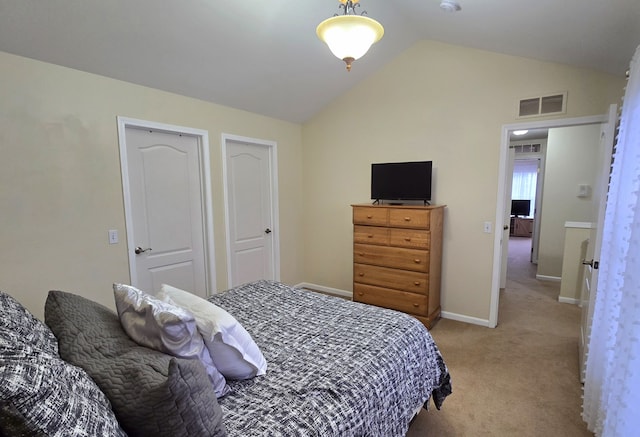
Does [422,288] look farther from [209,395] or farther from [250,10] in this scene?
[250,10]

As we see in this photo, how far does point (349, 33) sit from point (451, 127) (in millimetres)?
2080

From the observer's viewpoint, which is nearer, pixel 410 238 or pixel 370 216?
pixel 410 238

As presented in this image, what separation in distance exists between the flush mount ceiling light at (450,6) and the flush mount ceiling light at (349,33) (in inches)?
36.7

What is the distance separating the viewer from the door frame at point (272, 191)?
340 cm

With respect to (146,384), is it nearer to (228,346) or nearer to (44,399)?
(44,399)

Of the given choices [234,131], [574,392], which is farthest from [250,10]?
[574,392]

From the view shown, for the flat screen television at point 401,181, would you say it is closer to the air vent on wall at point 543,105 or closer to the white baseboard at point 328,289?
the air vent on wall at point 543,105

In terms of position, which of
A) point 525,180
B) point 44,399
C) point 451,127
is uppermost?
point 451,127

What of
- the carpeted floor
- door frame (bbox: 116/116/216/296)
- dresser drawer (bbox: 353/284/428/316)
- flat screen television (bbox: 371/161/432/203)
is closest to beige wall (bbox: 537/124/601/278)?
the carpeted floor

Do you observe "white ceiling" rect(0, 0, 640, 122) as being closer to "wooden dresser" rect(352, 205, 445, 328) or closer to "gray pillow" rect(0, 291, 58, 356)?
"wooden dresser" rect(352, 205, 445, 328)

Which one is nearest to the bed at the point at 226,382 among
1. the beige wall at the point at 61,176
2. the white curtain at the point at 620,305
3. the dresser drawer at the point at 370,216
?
the white curtain at the point at 620,305

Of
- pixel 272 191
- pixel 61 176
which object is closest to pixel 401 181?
pixel 272 191

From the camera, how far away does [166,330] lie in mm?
1121

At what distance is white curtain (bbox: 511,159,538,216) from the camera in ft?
27.2
